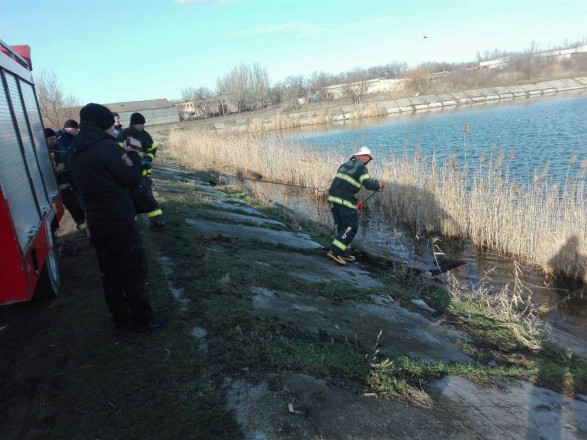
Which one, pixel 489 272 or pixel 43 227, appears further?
pixel 489 272

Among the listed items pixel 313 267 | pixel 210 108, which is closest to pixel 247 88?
pixel 210 108

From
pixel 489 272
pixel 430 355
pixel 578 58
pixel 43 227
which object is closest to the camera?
pixel 430 355

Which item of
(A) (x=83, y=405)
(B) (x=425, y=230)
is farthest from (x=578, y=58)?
(A) (x=83, y=405)

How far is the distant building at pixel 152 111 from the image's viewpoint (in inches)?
2522

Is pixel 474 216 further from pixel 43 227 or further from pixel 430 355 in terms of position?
pixel 43 227

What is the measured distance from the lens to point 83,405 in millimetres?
2928

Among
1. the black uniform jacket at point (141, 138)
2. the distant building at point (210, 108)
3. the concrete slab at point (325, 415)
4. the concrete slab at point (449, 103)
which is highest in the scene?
the distant building at point (210, 108)

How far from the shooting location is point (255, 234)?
8.04 metres

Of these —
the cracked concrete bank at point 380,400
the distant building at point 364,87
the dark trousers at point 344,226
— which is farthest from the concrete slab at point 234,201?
the distant building at point 364,87

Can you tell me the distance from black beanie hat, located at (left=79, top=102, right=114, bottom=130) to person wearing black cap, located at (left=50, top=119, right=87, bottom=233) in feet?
12.3

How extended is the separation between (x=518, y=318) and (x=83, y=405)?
5.11m

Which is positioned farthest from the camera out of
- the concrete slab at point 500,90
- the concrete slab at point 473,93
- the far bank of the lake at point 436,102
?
the concrete slab at point 500,90

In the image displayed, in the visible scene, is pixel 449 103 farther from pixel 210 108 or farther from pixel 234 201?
pixel 210 108

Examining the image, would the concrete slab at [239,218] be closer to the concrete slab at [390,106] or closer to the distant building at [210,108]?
the concrete slab at [390,106]
